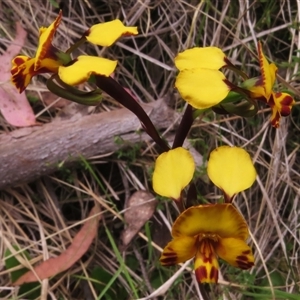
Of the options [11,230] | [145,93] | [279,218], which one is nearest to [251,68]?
[145,93]

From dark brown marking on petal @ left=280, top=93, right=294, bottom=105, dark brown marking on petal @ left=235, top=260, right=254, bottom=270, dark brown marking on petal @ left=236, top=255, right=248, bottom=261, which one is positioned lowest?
dark brown marking on petal @ left=235, top=260, right=254, bottom=270

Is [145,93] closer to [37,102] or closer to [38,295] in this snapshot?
[37,102]

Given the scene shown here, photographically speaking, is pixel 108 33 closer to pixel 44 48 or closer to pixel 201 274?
pixel 44 48

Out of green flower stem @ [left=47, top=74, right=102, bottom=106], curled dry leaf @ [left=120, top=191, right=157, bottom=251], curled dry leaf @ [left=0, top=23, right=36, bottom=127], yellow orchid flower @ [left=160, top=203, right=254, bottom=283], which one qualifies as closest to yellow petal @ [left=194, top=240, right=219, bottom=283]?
yellow orchid flower @ [left=160, top=203, right=254, bottom=283]

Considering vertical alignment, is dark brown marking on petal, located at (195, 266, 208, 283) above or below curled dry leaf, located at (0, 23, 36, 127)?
below

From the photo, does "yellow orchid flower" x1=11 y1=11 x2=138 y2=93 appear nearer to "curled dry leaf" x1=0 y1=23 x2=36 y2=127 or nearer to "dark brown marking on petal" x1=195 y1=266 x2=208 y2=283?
"dark brown marking on petal" x1=195 y1=266 x2=208 y2=283

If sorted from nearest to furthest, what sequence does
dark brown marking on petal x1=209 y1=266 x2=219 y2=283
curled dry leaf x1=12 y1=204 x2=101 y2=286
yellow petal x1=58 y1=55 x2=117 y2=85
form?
yellow petal x1=58 y1=55 x2=117 y2=85 → dark brown marking on petal x1=209 y1=266 x2=219 y2=283 → curled dry leaf x1=12 y1=204 x2=101 y2=286

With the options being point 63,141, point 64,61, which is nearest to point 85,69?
point 64,61
